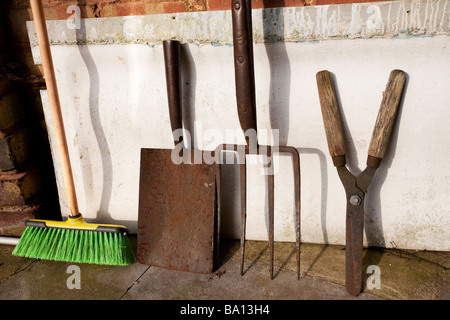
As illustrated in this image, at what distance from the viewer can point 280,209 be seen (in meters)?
1.96

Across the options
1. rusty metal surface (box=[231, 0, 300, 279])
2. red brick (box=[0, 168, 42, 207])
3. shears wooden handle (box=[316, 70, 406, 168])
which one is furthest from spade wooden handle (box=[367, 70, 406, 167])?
red brick (box=[0, 168, 42, 207])

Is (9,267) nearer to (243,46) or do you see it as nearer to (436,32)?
(243,46)

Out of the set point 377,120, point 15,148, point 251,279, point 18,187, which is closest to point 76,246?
point 18,187

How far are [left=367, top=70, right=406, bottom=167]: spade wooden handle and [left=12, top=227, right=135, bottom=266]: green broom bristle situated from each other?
48.9 inches

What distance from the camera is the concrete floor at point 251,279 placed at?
5.48 feet

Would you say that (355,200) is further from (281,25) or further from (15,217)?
(15,217)

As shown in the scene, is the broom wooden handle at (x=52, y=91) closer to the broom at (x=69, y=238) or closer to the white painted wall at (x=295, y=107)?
the broom at (x=69, y=238)

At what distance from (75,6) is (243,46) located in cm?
92

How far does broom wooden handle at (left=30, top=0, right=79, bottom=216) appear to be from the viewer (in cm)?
174

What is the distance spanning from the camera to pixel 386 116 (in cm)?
165

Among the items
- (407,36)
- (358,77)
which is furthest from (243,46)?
(407,36)

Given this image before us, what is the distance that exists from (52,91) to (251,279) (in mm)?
1284

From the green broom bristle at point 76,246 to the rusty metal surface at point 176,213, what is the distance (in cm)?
10

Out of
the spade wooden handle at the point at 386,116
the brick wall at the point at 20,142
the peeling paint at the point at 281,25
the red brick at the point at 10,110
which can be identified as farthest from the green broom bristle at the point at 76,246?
the spade wooden handle at the point at 386,116
